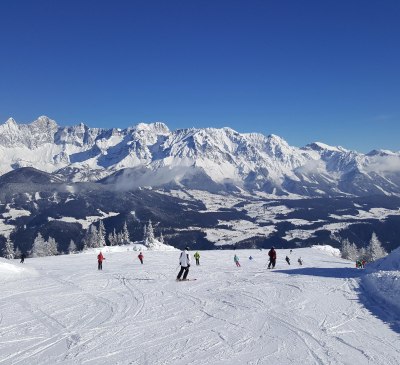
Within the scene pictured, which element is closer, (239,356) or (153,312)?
(239,356)

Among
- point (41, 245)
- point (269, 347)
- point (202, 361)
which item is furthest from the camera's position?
point (41, 245)

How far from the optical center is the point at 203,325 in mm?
12000

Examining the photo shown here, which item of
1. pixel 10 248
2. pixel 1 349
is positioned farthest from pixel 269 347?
pixel 10 248

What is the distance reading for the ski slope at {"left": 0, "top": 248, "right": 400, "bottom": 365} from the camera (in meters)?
9.26

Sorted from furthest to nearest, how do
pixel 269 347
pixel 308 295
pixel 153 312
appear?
pixel 308 295
pixel 153 312
pixel 269 347

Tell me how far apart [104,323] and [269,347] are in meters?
5.40

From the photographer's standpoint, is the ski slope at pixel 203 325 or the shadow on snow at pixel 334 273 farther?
the shadow on snow at pixel 334 273

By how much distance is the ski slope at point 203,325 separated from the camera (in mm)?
9258

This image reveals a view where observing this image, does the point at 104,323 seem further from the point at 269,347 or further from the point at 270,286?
the point at 270,286

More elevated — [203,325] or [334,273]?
[334,273]

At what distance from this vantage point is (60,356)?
9430mm

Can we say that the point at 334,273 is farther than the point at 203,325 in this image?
Yes

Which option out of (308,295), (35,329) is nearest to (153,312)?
(35,329)

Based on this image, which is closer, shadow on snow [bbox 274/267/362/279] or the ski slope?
the ski slope
